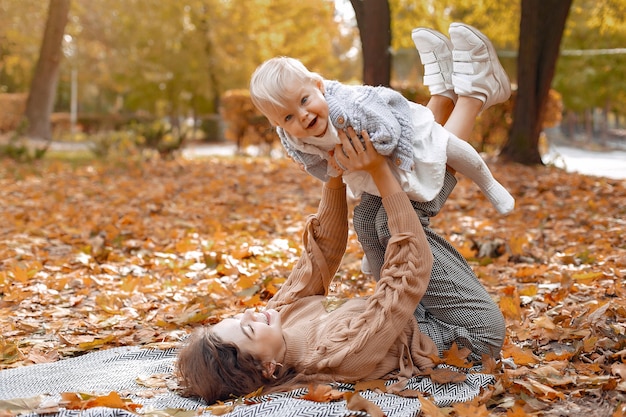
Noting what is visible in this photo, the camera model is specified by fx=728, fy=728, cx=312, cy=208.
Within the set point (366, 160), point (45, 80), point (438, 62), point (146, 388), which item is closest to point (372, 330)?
point (366, 160)

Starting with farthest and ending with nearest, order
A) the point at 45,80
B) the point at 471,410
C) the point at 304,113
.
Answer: the point at 45,80 < the point at 304,113 < the point at 471,410

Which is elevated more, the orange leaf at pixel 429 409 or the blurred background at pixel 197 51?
the blurred background at pixel 197 51

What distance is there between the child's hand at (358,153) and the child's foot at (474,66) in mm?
671

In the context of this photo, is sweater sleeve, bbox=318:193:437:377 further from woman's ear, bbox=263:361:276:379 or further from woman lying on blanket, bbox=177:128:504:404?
woman's ear, bbox=263:361:276:379

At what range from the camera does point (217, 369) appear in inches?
108

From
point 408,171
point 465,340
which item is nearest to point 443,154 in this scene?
point 408,171

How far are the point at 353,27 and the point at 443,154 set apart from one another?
109ft

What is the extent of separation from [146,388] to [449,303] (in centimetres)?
129

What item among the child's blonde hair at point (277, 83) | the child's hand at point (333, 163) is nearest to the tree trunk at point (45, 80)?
the child's hand at point (333, 163)

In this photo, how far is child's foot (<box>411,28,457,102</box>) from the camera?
3453 mm

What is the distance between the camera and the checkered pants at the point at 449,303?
3008 mm

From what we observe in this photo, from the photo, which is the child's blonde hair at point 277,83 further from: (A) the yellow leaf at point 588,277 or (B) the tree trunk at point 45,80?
(B) the tree trunk at point 45,80

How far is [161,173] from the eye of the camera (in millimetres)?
11047

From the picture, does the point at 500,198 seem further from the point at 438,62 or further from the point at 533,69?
the point at 533,69
